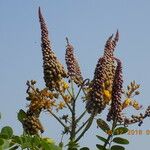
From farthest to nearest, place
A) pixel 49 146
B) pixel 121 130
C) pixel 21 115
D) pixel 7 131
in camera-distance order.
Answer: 1. pixel 121 130
2. pixel 21 115
3. pixel 7 131
4. pixel 49 146

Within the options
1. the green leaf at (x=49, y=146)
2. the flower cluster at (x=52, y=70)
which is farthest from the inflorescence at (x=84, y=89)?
the green leaf at (x=49, y=146)

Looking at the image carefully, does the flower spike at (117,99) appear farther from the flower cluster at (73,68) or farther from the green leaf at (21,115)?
the flower cluster at (73,68)

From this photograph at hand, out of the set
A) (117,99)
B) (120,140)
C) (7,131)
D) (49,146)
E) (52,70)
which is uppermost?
(52,70)

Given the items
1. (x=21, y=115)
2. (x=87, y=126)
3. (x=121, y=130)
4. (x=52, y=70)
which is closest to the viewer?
(x=21, y=115)

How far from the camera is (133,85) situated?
4.95 metres

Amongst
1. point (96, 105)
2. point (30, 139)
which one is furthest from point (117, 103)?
point (30, 139)

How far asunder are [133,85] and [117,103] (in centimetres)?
81

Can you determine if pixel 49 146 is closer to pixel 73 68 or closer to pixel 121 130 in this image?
pixel 121 130

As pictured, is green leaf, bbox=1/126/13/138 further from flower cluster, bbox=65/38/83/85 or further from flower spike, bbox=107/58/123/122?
flower cluster, bbox=65/38/83/85

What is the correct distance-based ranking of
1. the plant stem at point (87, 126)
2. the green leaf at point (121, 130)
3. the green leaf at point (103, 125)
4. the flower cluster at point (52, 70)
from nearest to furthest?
the green leaf at point (121, 130) → the green leaf at point (103, 125) → the plant stem at point (87, 126) → the flower cluster at point (52, 70)

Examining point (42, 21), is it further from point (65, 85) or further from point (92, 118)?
point (92, 118)

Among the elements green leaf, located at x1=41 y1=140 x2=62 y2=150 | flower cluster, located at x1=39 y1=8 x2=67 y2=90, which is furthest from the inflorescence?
green leaf, located at x1=41 y1=140 x2=62 y2=150

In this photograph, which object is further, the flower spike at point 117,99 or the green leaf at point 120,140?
the green leaf at point 120,140

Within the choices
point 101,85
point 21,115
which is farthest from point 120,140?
point 21,115
